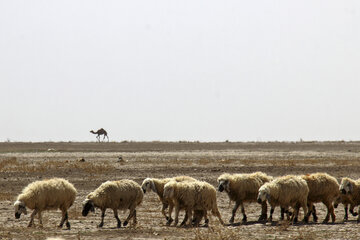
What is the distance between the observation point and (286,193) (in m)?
18.6

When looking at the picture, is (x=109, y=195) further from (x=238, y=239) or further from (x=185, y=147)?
(x=185, y=147)

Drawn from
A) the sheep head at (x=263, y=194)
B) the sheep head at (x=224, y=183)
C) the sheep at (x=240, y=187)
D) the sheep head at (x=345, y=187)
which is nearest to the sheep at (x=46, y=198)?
the sheep head at (x=224, y=183)

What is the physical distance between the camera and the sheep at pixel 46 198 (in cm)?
1811

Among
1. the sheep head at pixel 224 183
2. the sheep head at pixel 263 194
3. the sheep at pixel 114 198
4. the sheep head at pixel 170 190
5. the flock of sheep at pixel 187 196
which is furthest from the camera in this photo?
the sheep head at pixel 224 183

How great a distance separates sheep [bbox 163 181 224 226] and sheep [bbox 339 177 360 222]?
3.87 m

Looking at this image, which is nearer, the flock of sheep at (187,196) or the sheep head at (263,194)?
the flock of sheep at (187,196)

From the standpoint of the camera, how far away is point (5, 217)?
1981 centimetres

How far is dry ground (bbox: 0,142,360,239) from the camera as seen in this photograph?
16.2 m

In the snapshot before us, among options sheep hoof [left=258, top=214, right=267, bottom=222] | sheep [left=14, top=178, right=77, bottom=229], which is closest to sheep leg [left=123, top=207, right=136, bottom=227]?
sheep [left=14, top=178, right=77, bottom=229]

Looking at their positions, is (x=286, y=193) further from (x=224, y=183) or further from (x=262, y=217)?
(x=224, y=183)

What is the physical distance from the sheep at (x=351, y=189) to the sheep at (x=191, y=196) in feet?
12.7

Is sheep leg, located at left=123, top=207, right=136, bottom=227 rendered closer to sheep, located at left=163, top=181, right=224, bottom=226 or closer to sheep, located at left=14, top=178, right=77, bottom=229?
sheep, located at left=163, top=181, right=224, bottom=226

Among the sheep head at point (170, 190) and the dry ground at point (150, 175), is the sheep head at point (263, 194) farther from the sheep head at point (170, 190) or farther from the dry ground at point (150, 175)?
the sheep head at point (170, 190)

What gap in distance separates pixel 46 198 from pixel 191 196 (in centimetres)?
396
